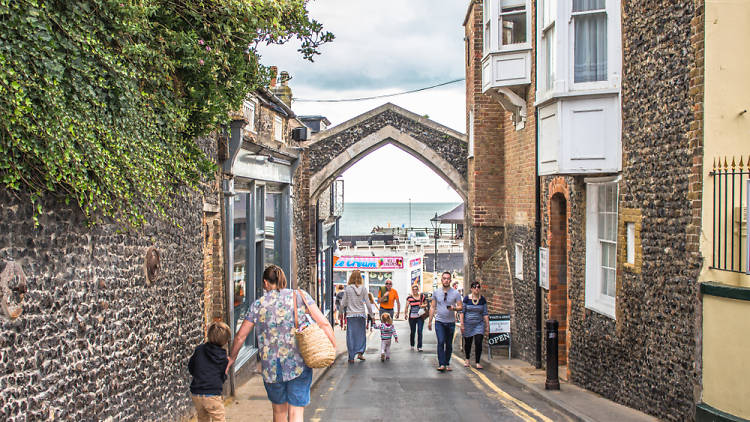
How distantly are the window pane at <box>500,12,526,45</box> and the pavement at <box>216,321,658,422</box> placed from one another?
21.1 ft

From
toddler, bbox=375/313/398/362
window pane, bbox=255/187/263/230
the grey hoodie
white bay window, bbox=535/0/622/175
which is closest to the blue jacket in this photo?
white bay window, bbox=535/0/622/175

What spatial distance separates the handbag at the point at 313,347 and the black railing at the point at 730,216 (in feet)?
12.5

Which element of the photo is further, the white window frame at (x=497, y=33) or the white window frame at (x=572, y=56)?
the white window frame at (x=497, y=33)

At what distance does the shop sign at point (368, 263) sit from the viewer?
105 ft

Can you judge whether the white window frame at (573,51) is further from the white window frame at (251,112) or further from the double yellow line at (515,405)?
the white window frame at (251,112)

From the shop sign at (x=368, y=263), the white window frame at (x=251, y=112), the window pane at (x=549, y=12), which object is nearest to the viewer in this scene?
the window pane at (x=549, y=12)

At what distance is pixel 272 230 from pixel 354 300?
246 centimetres

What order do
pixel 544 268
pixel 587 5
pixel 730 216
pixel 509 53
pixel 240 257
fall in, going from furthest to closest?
pixel 509 53
pixel 544 268
pixel 240 257
pixel 587 5
pixel 730 216

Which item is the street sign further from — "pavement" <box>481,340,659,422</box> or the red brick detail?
the red brick detail

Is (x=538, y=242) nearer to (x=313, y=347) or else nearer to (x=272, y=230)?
(x=272, y=230)

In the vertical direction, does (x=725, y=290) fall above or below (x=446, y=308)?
above

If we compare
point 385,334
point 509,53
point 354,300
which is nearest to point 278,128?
point 354,300

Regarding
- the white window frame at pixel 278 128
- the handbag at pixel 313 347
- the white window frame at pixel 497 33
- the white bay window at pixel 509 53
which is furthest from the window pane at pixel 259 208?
the handbag at pixel 313 347

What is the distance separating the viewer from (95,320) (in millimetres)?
5426
